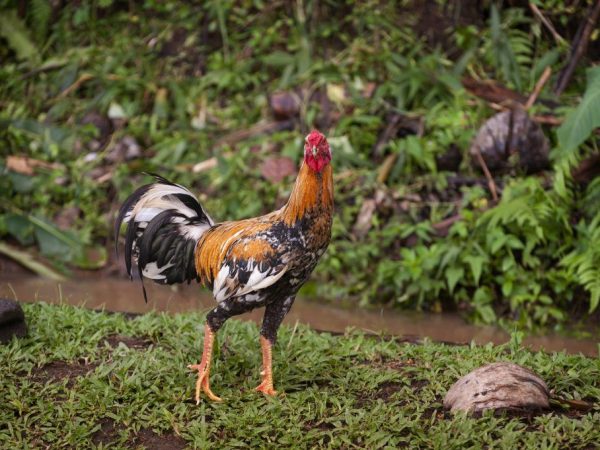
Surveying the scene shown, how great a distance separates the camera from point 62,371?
4.48 m

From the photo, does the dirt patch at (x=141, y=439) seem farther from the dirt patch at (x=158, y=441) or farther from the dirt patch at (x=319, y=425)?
the dirt patch at (x=319, y=425)

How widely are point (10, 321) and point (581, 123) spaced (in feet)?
15.1

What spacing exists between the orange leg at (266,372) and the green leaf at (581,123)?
344cm

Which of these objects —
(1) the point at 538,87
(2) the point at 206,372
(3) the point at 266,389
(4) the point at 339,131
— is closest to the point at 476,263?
(1) the point at 538,87

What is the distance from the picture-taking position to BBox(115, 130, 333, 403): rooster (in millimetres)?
3984

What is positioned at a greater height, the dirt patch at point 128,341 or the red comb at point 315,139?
the red comb at point 315,139

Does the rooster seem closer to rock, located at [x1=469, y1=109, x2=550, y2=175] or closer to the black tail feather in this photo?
the black tail feather

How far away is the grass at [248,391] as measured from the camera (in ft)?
12.3

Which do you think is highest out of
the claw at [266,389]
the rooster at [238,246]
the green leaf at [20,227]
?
the rooster at [238,246]

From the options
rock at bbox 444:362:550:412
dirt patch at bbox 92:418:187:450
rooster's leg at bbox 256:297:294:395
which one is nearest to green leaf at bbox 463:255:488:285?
rock at bbox 444:362:550:412

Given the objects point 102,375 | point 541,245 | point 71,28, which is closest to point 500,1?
point 541,245

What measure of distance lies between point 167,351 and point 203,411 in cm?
93

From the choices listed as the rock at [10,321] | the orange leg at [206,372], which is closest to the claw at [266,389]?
the orange leg at [206,372]

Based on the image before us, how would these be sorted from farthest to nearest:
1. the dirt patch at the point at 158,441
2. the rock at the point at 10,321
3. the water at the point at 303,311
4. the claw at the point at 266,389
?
the water at the point at 303,311, the rock at the point at 10,321, the claw at the point at 266,389, the dirt patch at the point at 158,441
